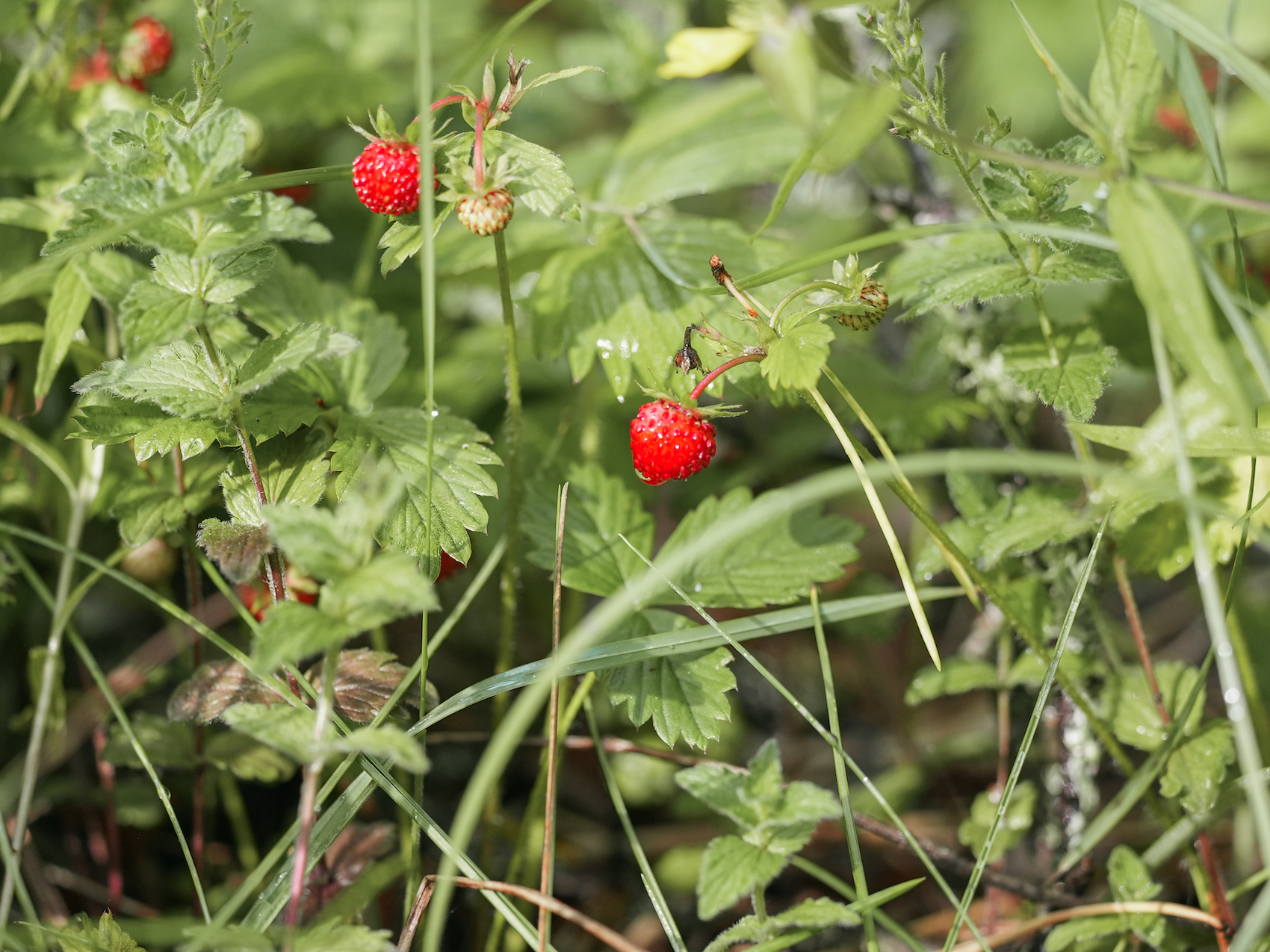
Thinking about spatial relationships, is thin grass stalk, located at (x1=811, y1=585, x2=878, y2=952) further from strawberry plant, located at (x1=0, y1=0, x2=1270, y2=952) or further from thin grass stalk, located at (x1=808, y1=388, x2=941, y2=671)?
thin grass stalk, located at (x1=808, y1=388, x2=941, y2=671)

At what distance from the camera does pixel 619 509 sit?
1587 millimetres

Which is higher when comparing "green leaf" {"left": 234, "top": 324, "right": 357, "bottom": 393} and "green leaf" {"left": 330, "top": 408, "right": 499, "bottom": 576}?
"green leaf" {"left": 234, "top": 324, "right": 357, "bottom": 393}

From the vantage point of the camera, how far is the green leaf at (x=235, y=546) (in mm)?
1196

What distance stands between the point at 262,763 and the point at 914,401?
4.29ft

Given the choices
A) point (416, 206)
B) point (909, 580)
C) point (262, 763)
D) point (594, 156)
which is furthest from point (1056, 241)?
point (262, 763)

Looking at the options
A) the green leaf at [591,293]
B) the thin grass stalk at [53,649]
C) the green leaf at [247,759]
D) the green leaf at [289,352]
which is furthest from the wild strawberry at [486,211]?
the green leaf at [247,759]

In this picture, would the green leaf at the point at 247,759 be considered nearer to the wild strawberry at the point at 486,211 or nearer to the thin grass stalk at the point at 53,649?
the thin grass stalk at the point at 53,649

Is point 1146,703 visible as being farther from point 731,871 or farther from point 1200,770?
point 731,871

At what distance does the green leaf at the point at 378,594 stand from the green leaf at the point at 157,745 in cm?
65

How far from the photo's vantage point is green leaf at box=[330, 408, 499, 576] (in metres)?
1.28

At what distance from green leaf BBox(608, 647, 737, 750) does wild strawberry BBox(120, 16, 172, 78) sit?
1.53 m

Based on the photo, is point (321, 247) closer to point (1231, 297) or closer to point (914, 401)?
point (914, 401)

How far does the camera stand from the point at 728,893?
1104 mm

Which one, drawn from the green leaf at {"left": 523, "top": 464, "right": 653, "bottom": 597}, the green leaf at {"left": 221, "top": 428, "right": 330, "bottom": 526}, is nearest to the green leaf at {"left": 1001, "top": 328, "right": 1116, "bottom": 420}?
the green leaf at {"left": 523, "top": 464, "right": 653, "bottom": 597}
